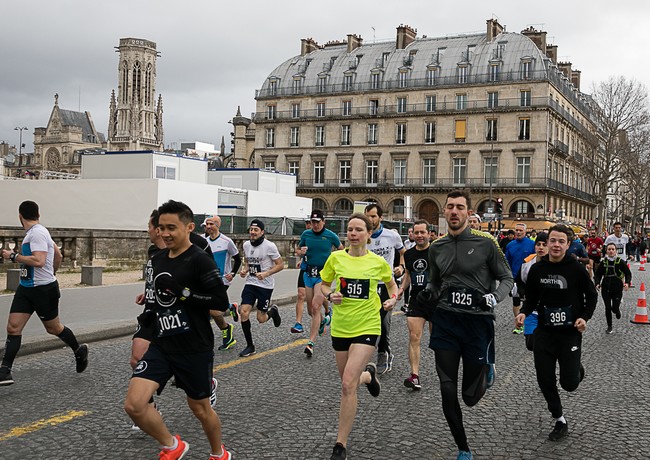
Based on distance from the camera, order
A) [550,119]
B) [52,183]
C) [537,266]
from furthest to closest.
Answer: [550,119], [52,183], [537,266]

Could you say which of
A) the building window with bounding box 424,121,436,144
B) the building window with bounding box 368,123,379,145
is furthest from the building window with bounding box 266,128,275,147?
the building window with bounding box 424,121,436,144

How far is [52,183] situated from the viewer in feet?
115

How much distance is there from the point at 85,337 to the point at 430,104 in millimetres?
61704

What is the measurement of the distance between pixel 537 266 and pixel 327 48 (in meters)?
75.0

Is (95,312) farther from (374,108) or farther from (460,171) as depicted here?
(374,108)

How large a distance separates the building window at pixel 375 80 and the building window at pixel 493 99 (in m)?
11.4

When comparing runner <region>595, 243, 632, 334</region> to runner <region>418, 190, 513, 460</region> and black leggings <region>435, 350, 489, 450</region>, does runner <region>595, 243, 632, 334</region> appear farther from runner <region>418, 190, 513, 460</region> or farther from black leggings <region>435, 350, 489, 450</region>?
black leggings <region>435, 350, 489, 450</region>

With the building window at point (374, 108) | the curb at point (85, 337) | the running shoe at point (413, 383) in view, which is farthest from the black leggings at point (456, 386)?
the building window at point (374, 108)

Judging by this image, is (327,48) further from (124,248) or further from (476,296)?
(476,296)

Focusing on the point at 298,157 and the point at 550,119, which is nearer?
the point at 550,119

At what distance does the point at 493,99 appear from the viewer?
66.1 metres

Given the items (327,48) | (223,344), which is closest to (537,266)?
(223,344)

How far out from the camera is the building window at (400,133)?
2741 inches

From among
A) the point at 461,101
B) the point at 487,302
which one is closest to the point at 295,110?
the point at 461,101
